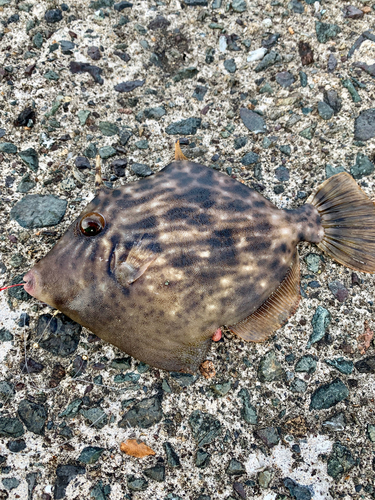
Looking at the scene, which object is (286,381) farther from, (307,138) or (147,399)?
(307,138)

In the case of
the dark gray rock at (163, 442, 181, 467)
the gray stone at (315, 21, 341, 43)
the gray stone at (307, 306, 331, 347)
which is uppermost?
the gray stone at (315, 21, 341, 43)

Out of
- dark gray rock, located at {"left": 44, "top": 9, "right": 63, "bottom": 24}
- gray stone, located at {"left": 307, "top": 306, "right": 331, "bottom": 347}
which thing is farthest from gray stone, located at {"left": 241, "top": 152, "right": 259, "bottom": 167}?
dark gray rock, located at {"left": 44, "top": 9, "right": 63, "bottom": 24}

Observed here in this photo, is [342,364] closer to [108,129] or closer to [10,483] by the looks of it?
[10,483]

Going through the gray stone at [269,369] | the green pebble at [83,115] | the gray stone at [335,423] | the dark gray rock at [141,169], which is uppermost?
the green pebble at [83,115]

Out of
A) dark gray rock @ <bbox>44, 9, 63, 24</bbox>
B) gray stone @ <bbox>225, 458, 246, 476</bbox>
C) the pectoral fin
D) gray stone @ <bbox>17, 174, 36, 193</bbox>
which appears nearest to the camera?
the pectoral fin

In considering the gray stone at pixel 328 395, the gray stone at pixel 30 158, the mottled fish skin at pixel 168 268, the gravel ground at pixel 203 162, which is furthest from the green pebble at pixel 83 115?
the gray stone at pixel 328 395

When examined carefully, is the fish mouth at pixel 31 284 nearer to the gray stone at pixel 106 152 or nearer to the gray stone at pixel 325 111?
the gray stone at pixel 106 152

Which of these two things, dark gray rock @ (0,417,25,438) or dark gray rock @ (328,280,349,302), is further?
dark gray rock @ (328,280,349,302)

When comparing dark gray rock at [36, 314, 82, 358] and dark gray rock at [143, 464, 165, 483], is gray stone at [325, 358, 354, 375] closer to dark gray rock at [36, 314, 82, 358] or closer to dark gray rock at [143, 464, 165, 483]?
dark gray rock at [143, 464, 165, 483]
